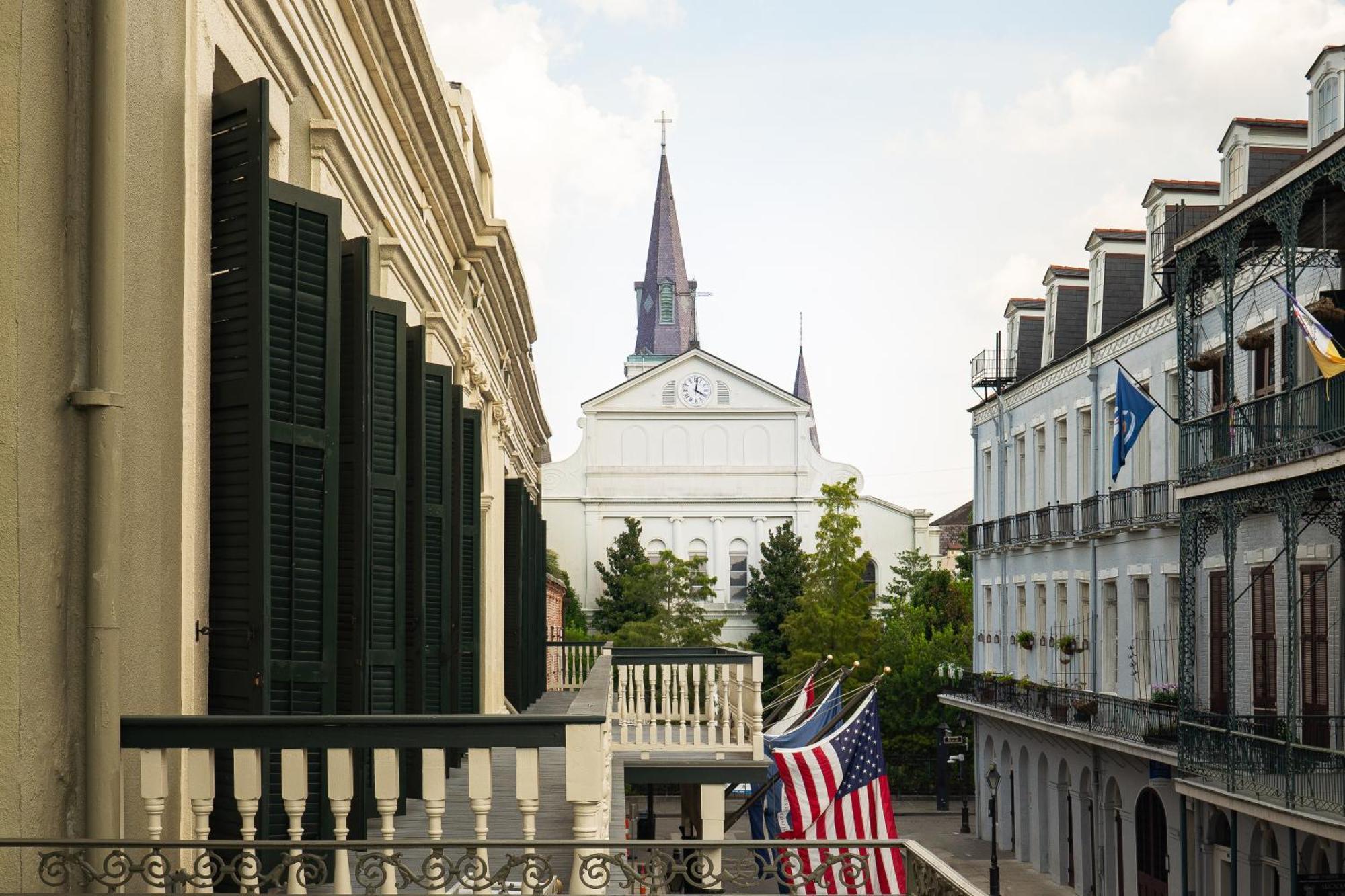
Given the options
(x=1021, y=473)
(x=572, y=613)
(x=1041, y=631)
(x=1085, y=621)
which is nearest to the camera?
(x=1085, y=621)

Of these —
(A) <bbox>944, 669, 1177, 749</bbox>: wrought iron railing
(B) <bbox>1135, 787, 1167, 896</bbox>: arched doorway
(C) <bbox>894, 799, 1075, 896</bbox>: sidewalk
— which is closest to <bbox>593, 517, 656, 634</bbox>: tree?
(C) <bbox>894, 799, 1075, 896</bbox>: sidewalk

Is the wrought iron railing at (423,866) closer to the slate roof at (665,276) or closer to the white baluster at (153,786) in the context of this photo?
the white baluster at (153,786)

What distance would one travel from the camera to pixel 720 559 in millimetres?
73625

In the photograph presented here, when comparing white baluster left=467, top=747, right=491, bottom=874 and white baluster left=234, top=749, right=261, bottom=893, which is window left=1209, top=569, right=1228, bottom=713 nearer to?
white baluster left=467, top=747, right=491, bottom=874

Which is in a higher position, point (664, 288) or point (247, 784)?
point (664, 288)

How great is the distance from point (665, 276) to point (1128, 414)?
246 ft

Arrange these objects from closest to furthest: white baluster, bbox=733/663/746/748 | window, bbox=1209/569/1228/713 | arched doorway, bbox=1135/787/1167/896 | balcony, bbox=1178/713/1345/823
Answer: white baluster, bbox=733/663/746/748
balcony, bbox=1178/713/1345/823
window, bbox=1209/569/1228/713
arched doorway, bbox=1135/787/1167/896

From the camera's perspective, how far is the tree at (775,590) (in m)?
68.1

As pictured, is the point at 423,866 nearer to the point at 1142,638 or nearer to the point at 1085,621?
the point at 1142,638

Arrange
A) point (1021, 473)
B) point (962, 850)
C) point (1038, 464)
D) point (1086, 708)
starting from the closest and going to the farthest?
point (1086, 708)
point (1038, 464)
point (1021, 473)
point (962, 850)

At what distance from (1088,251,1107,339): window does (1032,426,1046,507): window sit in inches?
137

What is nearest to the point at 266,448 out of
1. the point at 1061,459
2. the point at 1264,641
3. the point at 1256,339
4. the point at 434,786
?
the point at 434,786

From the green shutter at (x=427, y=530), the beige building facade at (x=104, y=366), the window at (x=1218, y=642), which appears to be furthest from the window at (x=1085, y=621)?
the beige building facade at (x=104, y=366)

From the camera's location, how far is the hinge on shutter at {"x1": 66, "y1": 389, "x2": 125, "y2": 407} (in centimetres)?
555
